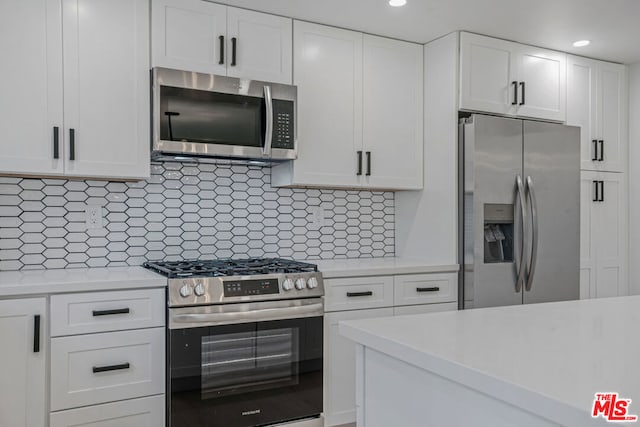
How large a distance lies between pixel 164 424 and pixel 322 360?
86 centimetres

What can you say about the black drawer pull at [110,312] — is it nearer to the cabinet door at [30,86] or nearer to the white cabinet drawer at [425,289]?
the cabinet door at [30,86]

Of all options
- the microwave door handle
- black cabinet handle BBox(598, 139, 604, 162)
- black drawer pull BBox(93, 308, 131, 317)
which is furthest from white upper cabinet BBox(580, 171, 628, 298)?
black drawer pull BBox(93, 308, 131, 317)

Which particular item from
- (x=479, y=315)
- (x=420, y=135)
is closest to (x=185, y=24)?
(x=420, y=135)

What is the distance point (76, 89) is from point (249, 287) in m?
1.28

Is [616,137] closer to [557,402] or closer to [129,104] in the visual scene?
[129,104]

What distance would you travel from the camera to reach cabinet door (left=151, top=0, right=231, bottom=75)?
2787mm

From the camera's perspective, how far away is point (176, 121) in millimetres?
2760

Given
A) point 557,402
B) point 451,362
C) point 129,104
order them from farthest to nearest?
point 129,104
point 451,362
point 557,402

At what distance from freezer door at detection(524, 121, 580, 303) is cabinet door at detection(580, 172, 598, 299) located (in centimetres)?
34

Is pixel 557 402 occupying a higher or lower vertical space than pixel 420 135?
lower

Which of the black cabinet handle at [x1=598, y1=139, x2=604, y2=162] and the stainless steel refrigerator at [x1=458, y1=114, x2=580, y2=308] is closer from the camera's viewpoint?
the stainless steel refrigerator at [x1=458, y1=114, x2=580, y2=308]

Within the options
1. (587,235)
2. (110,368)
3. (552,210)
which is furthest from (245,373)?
(587,235)

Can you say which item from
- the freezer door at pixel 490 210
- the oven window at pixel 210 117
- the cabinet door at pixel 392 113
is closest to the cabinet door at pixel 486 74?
the freezer door at pixel 490 210

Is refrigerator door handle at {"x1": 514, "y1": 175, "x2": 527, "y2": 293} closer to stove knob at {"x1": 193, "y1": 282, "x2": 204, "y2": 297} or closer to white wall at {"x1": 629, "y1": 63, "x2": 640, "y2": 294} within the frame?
white wall at {"x1": 629, "y1": 63, "x2": 640, "y2": 294}
